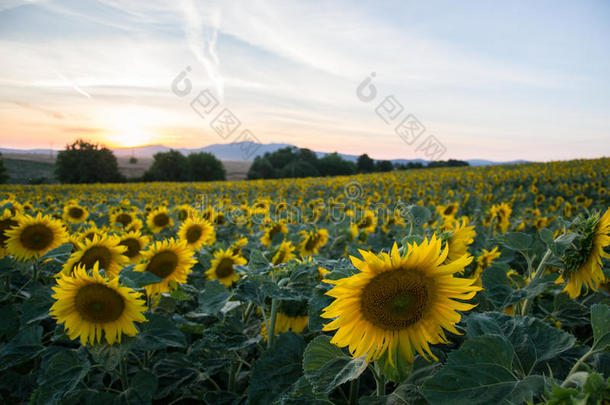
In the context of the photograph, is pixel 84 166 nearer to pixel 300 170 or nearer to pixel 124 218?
pixel 300 170

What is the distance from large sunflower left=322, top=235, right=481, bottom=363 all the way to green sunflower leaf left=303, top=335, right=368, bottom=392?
0.06 m

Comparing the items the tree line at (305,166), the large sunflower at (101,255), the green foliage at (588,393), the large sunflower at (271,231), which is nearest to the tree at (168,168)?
the tree line at (305,166)

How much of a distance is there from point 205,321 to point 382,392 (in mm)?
1947

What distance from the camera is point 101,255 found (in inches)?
92.2

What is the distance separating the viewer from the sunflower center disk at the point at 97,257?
7.40ft

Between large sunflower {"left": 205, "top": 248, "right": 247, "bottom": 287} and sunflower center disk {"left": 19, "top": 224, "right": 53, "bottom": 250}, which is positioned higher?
sunflower center disk {"left": 19, "top": 224, "right": 53, "bottom": 250}

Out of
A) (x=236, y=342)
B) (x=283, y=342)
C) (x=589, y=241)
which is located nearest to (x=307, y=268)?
(x=283, y=342)

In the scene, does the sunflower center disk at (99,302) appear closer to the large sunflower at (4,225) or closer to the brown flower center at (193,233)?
the large sunflower at (4,225)

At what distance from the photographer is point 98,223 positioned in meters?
5.35

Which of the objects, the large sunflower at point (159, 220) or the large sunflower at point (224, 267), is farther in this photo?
the large sunflower at point (159, 220)

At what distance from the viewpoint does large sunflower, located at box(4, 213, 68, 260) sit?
2607mm

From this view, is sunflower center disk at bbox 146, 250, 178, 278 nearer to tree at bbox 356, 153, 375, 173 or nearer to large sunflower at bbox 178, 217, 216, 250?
large sunflower at bbox 178, 217, 216, 250

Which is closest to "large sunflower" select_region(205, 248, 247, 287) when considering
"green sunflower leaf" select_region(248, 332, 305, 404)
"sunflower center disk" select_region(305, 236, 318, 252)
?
"sunflower center disk" select_region(305, 236, 318, 252)

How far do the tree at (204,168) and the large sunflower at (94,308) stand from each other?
219ft
